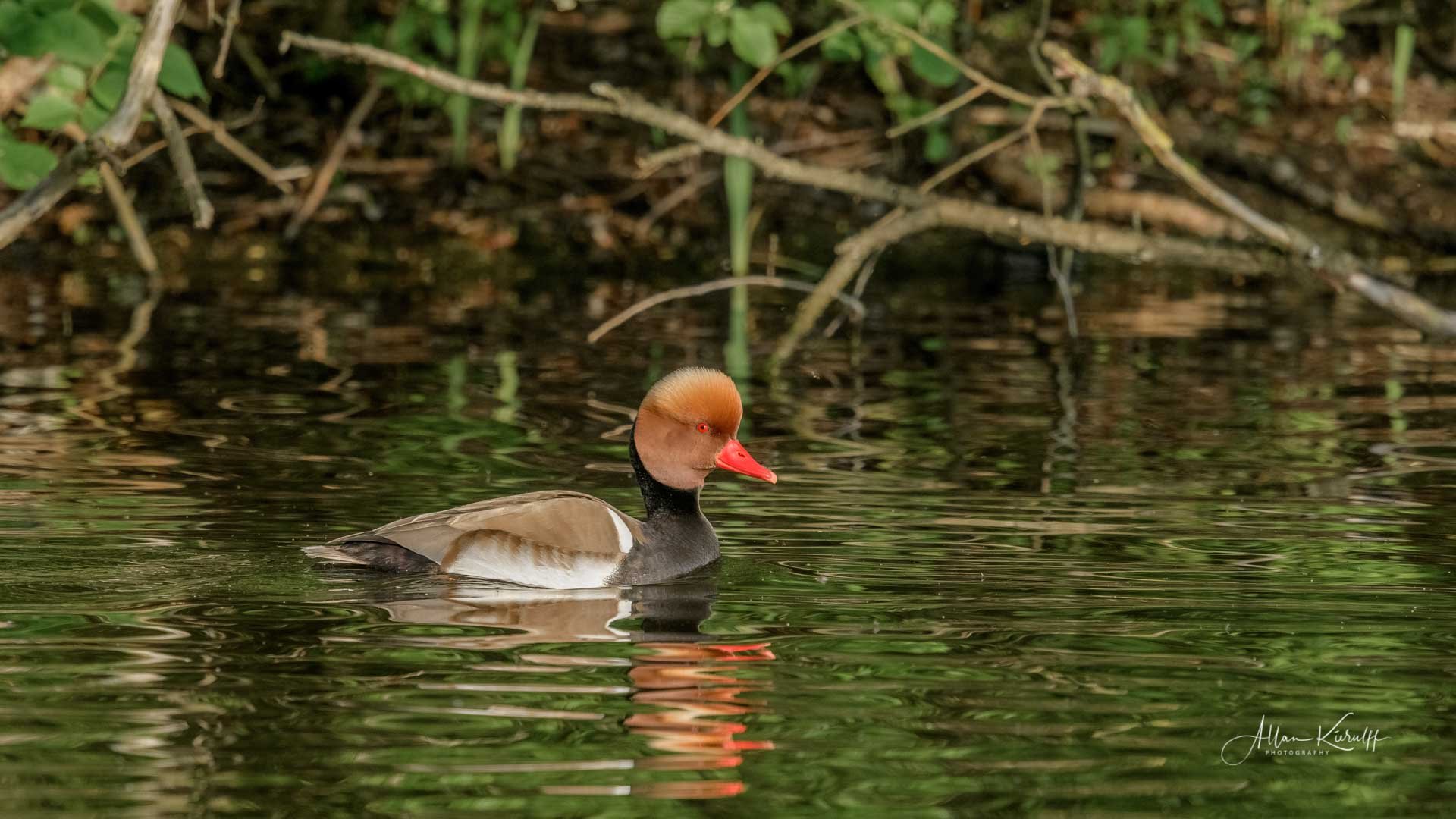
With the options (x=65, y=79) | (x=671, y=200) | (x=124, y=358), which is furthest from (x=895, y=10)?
(x=671, y=200)

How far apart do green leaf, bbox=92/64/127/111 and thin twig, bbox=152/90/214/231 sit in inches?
5.5

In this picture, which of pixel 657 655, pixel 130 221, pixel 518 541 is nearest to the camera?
pixel 657 655

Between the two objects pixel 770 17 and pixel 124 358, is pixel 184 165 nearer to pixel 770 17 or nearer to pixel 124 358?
pixel 770 17

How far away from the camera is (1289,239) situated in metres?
10.7

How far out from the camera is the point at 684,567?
784cm

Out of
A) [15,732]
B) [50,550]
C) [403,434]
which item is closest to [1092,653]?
[15,732]

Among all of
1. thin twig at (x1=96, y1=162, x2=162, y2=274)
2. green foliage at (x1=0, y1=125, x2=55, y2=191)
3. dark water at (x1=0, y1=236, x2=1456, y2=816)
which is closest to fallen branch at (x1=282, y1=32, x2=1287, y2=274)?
dark water at (x1=0, y1=236, x2=1456, y2=816)

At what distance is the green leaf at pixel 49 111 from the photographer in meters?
8.40

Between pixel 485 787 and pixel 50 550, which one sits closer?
pixel 485 787

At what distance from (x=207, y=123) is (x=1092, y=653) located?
7162 millimetres

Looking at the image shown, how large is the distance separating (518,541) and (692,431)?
911 millimetres

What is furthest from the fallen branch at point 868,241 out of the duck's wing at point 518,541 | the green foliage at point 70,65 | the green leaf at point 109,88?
the duck's wing at point 518,541

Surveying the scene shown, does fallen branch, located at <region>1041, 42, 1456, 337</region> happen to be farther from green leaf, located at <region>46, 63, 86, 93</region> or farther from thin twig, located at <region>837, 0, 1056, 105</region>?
green leaf, located at <region>46, 63, 86, 93</region>

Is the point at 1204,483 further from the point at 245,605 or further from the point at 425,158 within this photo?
the point at 425,158
